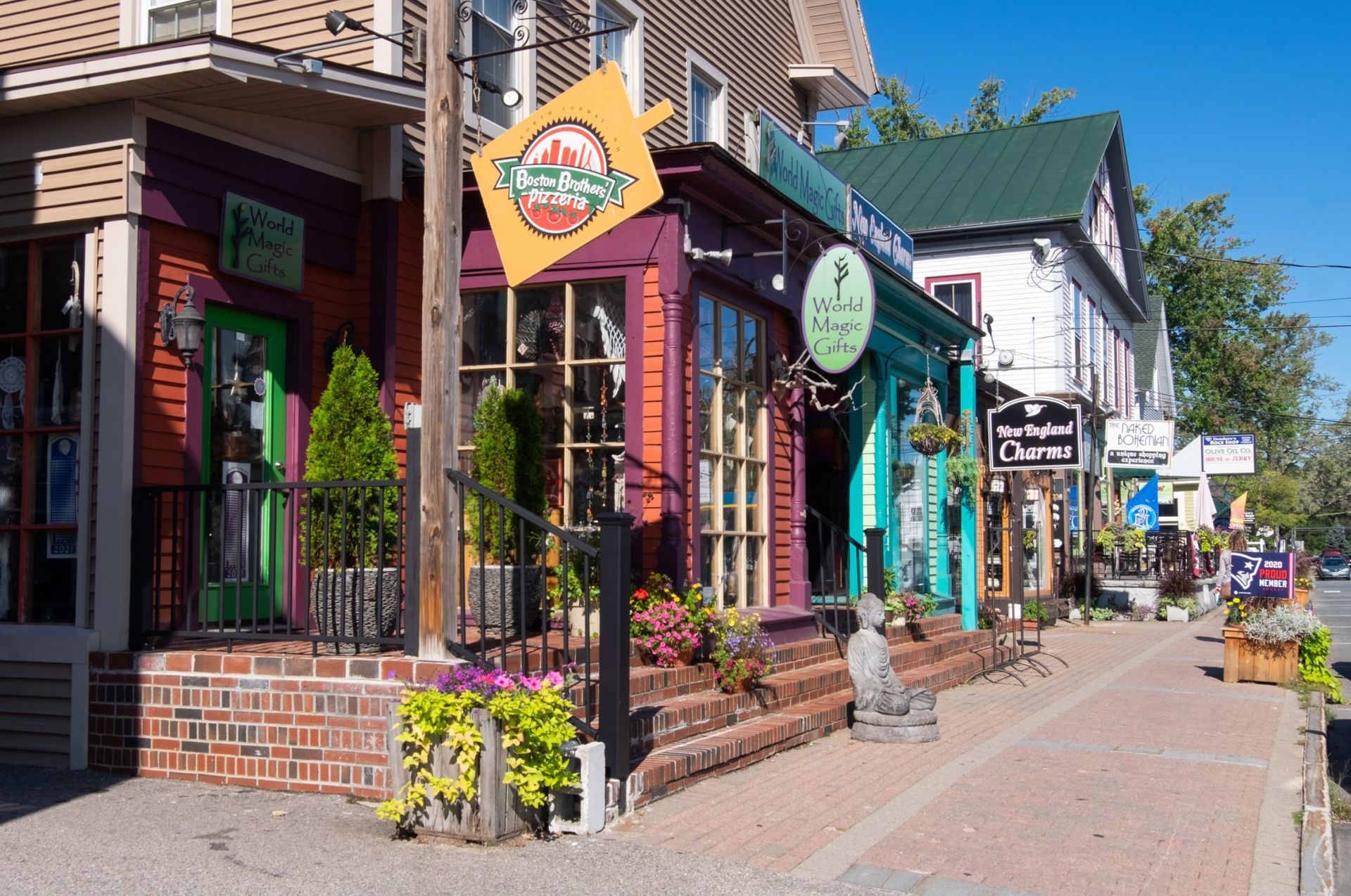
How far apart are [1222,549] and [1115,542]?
6.61m

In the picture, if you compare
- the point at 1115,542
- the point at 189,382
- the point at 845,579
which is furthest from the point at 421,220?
the point at 1115,542

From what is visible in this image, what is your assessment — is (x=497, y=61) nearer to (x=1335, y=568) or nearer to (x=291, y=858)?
(x=291, y=858)

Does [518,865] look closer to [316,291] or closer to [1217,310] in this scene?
[316,291]

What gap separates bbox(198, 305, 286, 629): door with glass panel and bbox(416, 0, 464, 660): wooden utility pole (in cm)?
178

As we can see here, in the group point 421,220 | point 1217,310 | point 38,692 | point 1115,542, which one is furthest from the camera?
point 1217,310

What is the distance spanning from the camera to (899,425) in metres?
15.4

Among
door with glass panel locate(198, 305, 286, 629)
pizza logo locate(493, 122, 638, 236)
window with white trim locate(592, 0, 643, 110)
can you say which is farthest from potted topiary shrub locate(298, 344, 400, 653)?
window with white trim locate(592, 0, 643, 110)

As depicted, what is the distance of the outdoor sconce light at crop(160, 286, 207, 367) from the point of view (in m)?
8.09

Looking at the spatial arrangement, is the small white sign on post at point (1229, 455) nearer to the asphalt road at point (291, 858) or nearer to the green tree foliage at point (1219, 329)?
the green tree foliage at point (1219, 329)

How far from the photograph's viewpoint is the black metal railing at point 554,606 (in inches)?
270

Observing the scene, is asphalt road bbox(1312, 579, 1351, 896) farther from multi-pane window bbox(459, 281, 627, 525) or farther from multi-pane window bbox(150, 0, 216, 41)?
multi-pane window bbox(150, 0, 216, 41)

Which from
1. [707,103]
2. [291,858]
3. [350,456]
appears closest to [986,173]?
[707,103]

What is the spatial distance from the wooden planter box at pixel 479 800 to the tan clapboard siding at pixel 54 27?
7.33 m

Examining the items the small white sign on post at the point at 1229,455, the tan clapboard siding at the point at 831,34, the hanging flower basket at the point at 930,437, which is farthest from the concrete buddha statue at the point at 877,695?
the small white sign on post at the point at 1229,455
